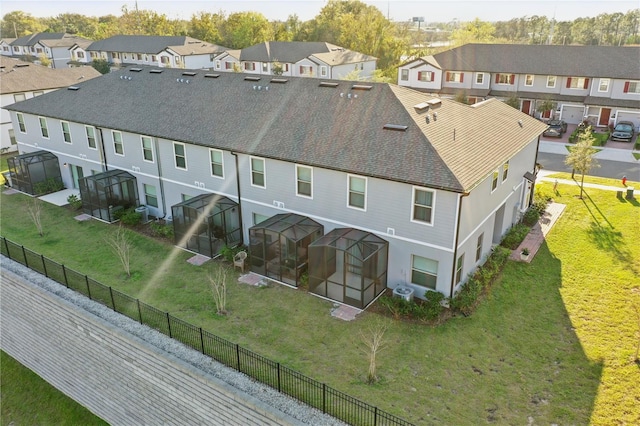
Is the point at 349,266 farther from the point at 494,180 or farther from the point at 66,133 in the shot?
the point at 66,133

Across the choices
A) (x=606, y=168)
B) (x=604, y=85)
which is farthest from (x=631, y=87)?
(x=606, y=168)

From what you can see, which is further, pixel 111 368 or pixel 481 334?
pixel 481 334

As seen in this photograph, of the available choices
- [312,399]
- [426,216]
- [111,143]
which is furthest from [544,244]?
[111,143]

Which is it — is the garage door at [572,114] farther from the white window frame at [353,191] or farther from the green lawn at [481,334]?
the white window frame at [353,191]

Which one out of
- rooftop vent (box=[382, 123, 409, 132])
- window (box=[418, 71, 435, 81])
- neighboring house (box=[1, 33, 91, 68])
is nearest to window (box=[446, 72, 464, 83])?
window (box=[418, 71, 435, 81])

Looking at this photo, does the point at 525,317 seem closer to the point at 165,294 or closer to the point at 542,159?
the point at 165,294

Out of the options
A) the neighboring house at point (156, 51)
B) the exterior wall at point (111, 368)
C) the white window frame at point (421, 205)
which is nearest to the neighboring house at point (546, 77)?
the white window frame at point (421, 205)

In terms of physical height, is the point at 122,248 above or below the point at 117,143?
below
